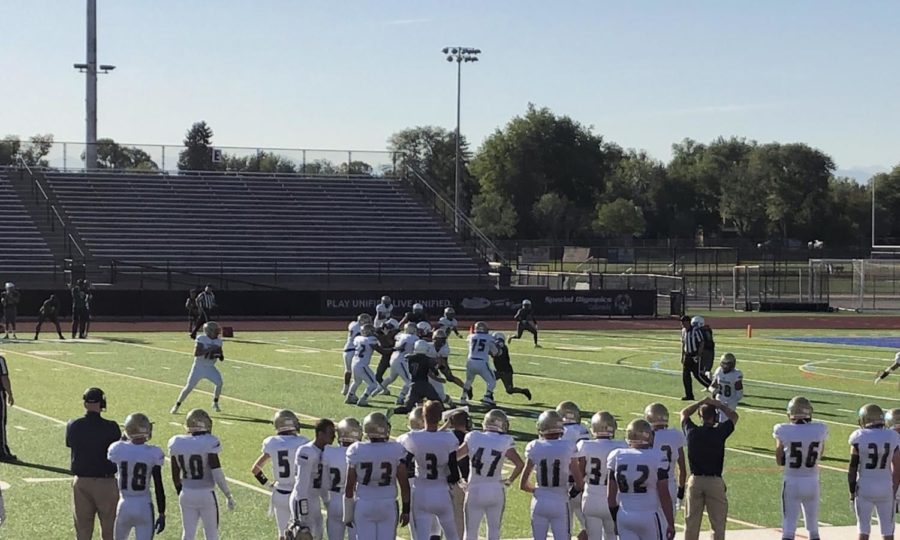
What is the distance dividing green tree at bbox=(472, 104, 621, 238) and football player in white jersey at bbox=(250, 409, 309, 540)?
105990mm

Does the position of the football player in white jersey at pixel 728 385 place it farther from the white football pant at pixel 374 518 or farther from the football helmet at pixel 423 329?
the white football pant at pixel 374 518

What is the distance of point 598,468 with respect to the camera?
11453 mm

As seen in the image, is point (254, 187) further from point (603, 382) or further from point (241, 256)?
point (603, 382)

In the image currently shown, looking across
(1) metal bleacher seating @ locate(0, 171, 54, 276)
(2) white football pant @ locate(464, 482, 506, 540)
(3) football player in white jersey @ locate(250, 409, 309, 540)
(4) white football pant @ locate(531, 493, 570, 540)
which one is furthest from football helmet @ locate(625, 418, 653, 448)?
(1) metal bleacher seating @ locate(0, 171, 54, 276)

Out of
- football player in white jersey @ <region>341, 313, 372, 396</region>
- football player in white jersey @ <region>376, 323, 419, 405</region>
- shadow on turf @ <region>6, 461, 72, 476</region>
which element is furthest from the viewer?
football player in white jersey @ <region>341, 313, 372, 396</region>

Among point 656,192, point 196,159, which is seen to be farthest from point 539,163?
point 196,159

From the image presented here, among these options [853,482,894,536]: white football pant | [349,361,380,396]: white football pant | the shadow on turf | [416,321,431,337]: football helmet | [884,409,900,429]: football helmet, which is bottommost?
the shadow on turf

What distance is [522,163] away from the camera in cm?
11838

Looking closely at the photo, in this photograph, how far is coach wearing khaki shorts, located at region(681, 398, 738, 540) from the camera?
1211 centimetres

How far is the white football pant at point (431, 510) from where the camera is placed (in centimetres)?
1141

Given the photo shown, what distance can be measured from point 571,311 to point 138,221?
18.6 metres

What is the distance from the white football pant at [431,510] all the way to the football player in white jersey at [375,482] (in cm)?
26

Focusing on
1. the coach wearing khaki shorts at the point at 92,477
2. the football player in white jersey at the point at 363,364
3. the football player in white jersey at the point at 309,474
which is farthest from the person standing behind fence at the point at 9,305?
the football player in white jersey at the point at 309,474

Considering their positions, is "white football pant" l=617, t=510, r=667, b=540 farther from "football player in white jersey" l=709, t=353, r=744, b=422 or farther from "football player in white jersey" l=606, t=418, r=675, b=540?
"football player in white jersey" l=709, t=353, r=744, b=422
